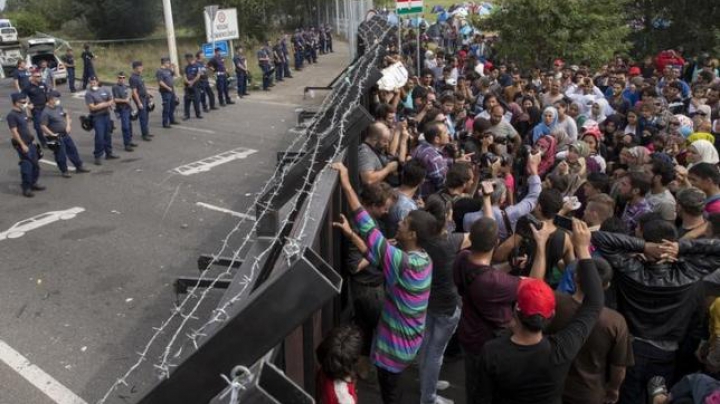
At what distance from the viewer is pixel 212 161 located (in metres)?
12.4

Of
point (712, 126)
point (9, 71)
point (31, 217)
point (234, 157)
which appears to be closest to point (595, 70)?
point (712, 126)

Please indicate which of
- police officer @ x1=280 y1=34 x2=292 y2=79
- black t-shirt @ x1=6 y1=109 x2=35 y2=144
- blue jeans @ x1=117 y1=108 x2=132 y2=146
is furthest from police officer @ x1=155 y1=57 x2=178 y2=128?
police officer @ x1=280 y1=34 x2=292 y2=79

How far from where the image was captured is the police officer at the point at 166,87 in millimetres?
14812

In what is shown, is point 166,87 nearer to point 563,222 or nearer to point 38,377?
point 38,377

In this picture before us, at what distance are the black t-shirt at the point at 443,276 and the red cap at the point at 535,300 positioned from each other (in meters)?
1.22

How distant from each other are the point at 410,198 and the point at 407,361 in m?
1.47

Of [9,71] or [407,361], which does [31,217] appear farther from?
[9,71]

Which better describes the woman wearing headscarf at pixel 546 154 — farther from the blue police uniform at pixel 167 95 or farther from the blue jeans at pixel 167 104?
the blue jeans at pixel 167 104

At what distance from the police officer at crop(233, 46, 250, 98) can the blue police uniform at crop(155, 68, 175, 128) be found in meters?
4.64

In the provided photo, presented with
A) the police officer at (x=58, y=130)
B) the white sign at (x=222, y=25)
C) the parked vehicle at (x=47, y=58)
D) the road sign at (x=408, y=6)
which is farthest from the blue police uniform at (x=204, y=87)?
the parked vehicle at (x=47, y=58)

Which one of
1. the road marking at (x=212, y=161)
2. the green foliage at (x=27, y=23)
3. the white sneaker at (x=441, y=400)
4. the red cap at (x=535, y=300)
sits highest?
the green foliage at (x=27, y=23)

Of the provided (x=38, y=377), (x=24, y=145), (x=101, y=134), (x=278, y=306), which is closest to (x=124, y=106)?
(x=101, y=134)

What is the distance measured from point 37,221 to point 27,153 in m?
1.63

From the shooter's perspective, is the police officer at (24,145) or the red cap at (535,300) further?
the police officer at (24,145)
